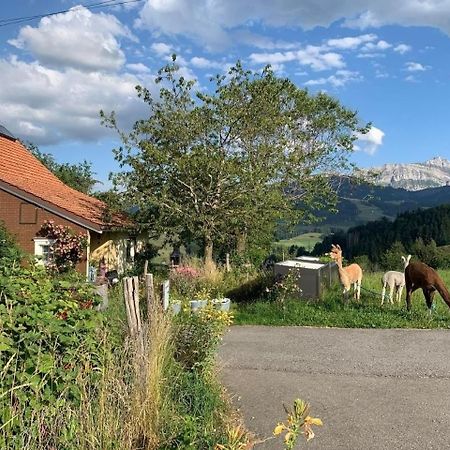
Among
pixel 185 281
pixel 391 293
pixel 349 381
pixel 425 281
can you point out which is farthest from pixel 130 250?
pixel 349 381

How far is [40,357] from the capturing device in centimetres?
354

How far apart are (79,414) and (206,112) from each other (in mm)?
18306

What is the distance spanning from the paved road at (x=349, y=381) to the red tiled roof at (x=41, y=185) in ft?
37.1

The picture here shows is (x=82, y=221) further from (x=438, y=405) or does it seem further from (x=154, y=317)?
(x=438, y=405)

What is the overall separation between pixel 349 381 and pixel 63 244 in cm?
1394

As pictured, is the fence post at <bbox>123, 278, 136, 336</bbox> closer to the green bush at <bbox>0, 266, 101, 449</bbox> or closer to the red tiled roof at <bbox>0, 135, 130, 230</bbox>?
the green bush at <bbox>0, 266, 101, 449</bbox>

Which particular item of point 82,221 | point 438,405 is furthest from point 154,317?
point 82,221

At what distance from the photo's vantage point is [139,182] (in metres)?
21.5

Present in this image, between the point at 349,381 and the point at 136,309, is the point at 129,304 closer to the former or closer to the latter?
the point at 136,309

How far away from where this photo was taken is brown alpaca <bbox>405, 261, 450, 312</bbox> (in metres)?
11.0

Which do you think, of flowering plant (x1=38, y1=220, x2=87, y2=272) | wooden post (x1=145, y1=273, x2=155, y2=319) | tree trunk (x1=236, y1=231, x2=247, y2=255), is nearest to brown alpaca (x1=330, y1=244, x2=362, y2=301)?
wooden post (x1=145, y1=273, x2=155, y2=319)

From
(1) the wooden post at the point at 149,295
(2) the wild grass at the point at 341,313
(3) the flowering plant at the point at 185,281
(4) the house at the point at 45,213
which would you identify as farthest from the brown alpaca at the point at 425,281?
(4) the house at the point at 45,213

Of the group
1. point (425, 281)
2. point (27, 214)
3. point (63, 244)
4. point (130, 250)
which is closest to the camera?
point (425, 281)

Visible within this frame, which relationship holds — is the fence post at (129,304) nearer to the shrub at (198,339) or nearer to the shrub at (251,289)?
the shrub at (198,339)
